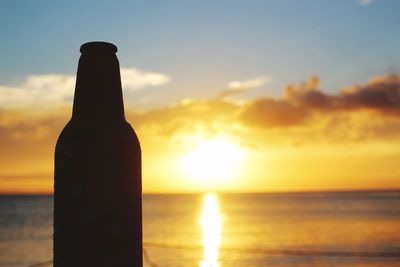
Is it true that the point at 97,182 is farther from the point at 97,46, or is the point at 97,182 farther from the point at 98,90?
the point at 97,46

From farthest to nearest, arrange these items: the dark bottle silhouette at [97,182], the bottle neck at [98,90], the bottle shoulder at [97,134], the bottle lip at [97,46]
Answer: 1. the bottle lip at [97,46]
2. the bottle neck at [98,90]
3. the bottle shoulder at [97,134]
4. the dark bottle silhouette at [97,182]

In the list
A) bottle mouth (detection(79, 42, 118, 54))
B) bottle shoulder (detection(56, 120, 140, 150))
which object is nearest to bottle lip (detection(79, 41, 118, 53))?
bottle mouth (detection(79, 42, 118, 54))

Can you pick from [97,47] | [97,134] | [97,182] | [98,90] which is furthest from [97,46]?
[97,182]

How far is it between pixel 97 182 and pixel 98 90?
2.56 ft

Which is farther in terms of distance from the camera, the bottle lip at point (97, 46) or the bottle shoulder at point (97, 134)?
the bottle lip at point (97, 46)

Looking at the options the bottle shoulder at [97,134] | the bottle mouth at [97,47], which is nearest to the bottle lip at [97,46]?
the bottle mouth at [97,47]

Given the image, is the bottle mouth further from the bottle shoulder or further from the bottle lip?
the bottle shoulder

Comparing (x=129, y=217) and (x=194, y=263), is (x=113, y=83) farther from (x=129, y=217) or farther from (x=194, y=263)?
(x=194, y=263)

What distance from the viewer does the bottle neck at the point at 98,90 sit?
4.21 meters

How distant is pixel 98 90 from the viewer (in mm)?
4258

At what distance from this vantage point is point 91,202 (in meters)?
3.92

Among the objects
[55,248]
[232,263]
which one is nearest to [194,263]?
[232,263]

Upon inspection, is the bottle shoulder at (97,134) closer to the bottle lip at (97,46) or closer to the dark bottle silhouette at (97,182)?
the dark bottle silhouette at (97,182)

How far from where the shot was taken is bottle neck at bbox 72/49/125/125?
13.8ft
